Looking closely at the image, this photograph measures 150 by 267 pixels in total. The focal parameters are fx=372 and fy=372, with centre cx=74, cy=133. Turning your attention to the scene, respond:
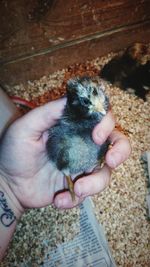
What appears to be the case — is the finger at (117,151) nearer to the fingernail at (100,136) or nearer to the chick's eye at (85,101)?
the fingernail at (100,136)

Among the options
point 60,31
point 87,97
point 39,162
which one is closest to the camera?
point 87,97

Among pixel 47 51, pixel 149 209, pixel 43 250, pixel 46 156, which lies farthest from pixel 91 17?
pixel 43 250

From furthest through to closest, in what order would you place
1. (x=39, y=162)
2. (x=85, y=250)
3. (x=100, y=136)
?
(x=85, y=250) < (x=39, y=162) < (x=100, y=136)

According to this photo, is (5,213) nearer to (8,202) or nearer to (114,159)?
(8,202)

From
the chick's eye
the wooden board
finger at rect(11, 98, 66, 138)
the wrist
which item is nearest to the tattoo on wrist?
the wrist

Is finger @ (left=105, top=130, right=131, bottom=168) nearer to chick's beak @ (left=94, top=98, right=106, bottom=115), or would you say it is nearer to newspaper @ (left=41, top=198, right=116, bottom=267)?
chick's beak @ (left=94, top=98, right=106, bottom=115)

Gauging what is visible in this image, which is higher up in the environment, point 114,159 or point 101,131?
point 101,131

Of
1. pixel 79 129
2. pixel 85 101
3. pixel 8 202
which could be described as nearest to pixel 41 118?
pixel 79 129
